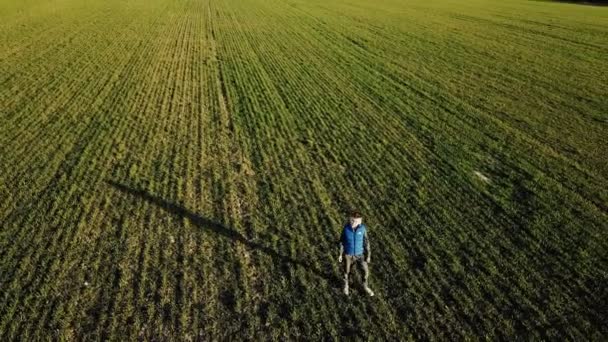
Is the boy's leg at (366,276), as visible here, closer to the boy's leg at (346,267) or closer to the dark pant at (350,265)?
the dark pant at (350,265)

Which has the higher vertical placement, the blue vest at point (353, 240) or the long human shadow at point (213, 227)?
the blue vest at point (353, 240)

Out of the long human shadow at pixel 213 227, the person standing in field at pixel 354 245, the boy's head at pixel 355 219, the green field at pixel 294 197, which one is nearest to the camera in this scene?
the boy's head at pixel 355 219

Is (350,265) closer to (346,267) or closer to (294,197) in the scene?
(346,267)

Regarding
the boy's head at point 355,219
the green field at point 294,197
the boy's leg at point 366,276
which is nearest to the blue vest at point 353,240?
the boy's head at point 355,219

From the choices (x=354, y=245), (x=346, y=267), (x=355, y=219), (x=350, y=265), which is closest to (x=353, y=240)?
(x=354, y=245)

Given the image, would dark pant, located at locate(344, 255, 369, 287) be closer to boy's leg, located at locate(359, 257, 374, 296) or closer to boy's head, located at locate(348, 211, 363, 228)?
boy's leg, located at locate(359, 257, 374, 296)
